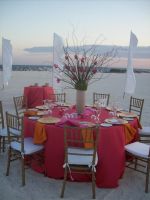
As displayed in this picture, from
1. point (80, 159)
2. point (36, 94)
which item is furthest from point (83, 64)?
point (36, 94)

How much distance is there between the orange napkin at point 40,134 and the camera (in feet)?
11.9

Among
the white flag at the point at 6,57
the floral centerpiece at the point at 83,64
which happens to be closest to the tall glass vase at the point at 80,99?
the floral centerpiece at the point at 83,64

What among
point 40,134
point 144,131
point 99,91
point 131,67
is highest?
point 131,67

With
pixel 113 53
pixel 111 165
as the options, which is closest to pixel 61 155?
pixel 111 165

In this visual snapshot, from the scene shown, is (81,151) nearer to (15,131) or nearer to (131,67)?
(15,131)

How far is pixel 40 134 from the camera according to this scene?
3.64 metres

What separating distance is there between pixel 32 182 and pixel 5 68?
5050 millimetres

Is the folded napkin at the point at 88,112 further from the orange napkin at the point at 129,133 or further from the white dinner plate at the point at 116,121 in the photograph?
the orange napkin at the point at 129,133

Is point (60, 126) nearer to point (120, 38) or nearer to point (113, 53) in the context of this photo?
point (113, 53)

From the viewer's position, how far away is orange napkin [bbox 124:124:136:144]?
3.79 m

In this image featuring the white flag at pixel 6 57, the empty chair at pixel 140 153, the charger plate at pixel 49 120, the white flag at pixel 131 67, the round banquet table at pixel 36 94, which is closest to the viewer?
the empty chair at pixel 140 153

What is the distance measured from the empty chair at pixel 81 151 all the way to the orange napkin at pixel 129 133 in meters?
0.57

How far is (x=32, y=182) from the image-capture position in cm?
362

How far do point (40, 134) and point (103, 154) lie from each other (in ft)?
2.76
